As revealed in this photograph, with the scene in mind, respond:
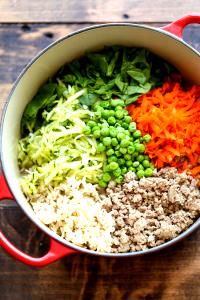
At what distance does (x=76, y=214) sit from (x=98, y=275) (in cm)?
28

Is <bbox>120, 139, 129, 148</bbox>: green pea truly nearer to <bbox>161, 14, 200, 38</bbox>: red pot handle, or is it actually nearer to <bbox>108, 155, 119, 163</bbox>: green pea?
<bbox>108, 155, 119, 163</bbox>: green pea

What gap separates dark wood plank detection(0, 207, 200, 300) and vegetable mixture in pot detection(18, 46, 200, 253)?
168 mm

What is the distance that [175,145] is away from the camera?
1807 mm

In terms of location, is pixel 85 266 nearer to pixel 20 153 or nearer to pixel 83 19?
pixel 20 153

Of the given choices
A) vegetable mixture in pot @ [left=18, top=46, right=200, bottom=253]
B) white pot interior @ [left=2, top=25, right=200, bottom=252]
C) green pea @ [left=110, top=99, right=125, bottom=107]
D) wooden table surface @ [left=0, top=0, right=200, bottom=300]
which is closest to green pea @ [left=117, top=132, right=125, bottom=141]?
vegetable mixture in pot @ [left=18, top=46, right=200, bottom=253]

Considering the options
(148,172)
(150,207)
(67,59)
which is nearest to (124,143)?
(148,172)

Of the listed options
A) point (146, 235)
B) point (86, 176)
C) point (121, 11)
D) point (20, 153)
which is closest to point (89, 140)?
point (86, 176)

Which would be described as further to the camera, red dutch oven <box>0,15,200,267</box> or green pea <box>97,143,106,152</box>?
green pea <box>97,143,106,152</box>

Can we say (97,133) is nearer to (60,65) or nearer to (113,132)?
(113,132)

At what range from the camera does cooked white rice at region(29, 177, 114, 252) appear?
175 cm

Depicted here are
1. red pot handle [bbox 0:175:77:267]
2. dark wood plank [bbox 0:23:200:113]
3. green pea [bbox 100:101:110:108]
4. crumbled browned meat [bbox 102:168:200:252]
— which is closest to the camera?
red pot handle [bbox 0:175:77:267]

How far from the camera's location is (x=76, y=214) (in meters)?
1.78

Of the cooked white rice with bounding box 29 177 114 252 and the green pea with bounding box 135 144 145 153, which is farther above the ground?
the green pea with bounding box 135 144 145 153

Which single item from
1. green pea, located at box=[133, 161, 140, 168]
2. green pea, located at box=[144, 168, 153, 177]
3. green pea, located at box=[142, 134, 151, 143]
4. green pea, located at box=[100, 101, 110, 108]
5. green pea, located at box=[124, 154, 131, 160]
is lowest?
green pea, located at box=[144, 168, 153, 177]
